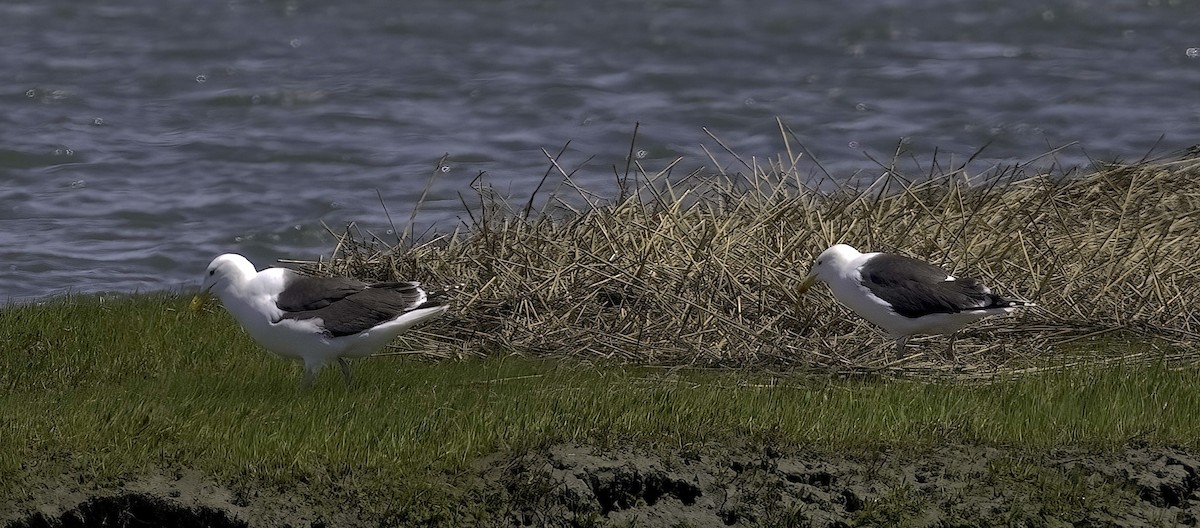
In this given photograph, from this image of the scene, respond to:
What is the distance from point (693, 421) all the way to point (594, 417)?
47 cm

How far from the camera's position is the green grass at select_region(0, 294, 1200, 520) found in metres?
7.16

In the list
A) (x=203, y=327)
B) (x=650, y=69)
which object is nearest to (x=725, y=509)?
(x=203, y=327)

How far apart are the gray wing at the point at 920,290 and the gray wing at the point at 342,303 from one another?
261cm

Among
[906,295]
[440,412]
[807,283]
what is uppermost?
[906,295]

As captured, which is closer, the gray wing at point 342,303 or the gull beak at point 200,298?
the gray wing at point 342,303

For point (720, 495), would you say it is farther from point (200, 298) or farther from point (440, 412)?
point (200, 298)

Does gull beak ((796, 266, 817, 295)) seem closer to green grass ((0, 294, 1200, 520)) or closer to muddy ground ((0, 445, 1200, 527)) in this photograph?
green grass ((0, 294, 1200, 520))

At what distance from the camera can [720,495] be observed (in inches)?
277

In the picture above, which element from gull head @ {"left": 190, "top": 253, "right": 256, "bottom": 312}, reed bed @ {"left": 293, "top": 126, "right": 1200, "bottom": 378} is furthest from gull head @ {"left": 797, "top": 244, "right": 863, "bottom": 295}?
gull head @ {"left": 190, "top": 253, "right": 256, "bottom": 312}

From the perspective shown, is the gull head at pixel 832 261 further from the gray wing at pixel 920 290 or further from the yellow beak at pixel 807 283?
the gray wing at pixel 920 290

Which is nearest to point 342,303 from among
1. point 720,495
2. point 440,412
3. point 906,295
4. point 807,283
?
point 440,412

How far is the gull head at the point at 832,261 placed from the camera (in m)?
9.41

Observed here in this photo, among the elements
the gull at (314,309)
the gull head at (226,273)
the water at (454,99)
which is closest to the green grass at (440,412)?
the gull at (314,309)

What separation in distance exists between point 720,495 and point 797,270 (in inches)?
148
